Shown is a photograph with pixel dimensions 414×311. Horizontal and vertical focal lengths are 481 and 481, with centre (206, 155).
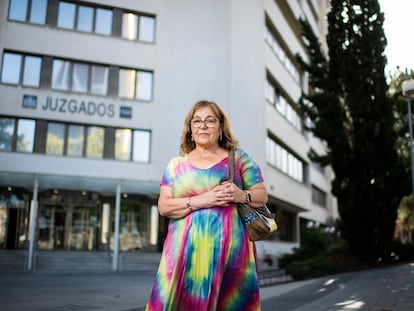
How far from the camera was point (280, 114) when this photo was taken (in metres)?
30.0

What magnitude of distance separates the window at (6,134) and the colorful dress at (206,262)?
73.9 ft

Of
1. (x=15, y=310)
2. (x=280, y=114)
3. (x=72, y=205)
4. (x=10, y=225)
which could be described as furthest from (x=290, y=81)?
(x=15, y=310)

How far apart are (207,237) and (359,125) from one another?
1789 centimetres

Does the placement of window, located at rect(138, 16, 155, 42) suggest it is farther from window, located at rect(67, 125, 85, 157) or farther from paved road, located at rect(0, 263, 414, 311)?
paved road, located at rect(0, 263, 414, 311)

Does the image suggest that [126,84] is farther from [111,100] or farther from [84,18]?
[84,18]

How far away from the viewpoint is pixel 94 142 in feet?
79.9

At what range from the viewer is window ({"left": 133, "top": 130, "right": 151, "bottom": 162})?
81.5ft

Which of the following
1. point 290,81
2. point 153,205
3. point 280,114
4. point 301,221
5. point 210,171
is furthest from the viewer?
point 301,221

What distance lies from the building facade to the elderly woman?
19.9 metres

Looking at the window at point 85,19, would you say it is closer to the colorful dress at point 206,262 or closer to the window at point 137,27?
the window at point 137,27

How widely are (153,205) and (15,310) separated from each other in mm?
19155

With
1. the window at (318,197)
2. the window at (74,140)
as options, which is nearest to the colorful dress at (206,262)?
the window at (74,140)

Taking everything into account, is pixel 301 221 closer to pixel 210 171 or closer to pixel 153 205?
pixel 153 205

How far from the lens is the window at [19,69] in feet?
77.4
